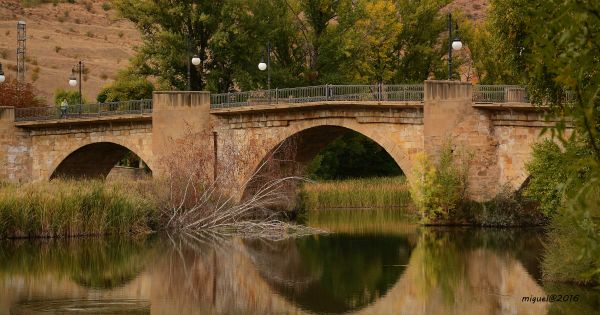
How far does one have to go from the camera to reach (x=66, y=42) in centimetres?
9706

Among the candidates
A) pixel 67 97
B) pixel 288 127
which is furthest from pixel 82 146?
pixel 67 97

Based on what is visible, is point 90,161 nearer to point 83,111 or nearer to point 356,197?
point 83,111

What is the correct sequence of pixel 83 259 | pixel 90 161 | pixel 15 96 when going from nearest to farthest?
pixel 83 259 < pixel 90 161 < pixel 15 96

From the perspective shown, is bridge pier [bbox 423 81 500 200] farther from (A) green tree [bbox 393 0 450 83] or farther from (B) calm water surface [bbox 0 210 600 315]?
(A) green tree [bbox 393 0 450 83]

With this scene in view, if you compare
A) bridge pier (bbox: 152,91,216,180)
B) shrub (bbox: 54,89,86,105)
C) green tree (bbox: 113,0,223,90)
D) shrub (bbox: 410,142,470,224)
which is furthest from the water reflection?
shrub (bbox: 54,89,86,105)

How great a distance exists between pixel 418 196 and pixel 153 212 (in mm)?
8486

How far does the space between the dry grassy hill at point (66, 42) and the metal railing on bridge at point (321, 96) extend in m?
37.2

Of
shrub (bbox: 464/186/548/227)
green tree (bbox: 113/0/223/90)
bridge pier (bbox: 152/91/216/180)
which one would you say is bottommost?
shrub (bbox: 464/186/548/227)

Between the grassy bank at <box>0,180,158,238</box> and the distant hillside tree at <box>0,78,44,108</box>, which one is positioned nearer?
the grassy bank at <box>0,180,158,238</box>

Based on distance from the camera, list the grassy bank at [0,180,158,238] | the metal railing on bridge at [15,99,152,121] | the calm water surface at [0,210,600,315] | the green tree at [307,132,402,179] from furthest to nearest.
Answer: the green tree at [307,132,402,179]
the metal railing on bridge at [15,99,152,121]
the grassy bank at [0,180,158,238]
the calm water surface at [0,210,600,315]

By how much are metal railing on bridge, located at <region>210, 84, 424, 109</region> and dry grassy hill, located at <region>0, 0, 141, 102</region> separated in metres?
37.2

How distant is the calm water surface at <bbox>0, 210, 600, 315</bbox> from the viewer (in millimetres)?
21484

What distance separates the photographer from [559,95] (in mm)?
24000

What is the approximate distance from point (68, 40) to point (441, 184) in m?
67.9
